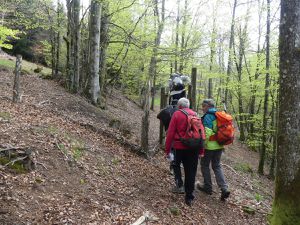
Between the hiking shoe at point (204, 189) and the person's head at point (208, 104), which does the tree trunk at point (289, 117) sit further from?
the hiking shoe at point (204, 189)

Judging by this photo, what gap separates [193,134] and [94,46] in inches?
349

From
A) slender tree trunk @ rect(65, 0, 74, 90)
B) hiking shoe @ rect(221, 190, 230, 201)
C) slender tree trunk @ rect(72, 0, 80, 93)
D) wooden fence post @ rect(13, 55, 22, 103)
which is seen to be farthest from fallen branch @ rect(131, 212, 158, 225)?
slender tree trunk @ rect(65, 0, 74, 90)

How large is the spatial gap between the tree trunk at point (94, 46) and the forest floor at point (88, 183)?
3584 millimetres

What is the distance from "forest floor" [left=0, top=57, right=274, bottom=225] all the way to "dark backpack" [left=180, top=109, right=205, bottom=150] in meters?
1.31

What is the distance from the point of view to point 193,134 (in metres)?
6.12

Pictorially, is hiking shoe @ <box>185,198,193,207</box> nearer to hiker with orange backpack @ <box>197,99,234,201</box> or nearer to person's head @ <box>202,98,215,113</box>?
hiker with orange backpack @ <box>197,99,234,201</box>

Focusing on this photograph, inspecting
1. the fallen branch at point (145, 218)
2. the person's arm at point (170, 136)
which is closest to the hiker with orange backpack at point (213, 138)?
the person's arm at point (170, 136)

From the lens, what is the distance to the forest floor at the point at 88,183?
482cm

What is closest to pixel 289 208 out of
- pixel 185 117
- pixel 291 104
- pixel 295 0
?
pixel 291 104

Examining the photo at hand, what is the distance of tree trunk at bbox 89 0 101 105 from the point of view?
44.0ft

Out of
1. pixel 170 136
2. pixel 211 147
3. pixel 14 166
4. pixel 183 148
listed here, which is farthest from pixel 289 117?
pixel 14 166

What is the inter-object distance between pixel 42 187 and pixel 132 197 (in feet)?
5.72

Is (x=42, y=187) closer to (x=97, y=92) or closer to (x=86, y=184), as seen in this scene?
(x=86, y=184)

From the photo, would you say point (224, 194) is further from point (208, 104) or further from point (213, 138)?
point (208, 104)
